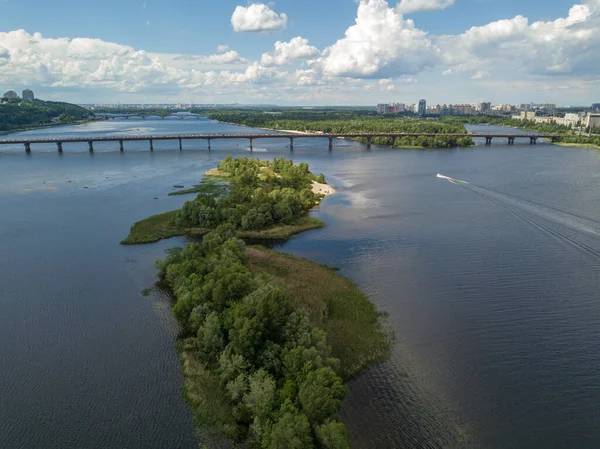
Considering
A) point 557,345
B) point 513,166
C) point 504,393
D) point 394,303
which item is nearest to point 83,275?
point 394,303

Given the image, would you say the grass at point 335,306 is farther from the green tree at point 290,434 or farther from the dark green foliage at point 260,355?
the green tree at point 290,434

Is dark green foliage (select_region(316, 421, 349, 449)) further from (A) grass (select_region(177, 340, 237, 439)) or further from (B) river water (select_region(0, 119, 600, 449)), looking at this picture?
(A) grass (select_region(177, 340, 237, 439))

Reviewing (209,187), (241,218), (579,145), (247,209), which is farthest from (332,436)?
(579,145)

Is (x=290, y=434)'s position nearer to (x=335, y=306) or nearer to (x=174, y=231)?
(x=335, y=306)

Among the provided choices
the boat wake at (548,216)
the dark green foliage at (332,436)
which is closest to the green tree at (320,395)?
the dark green foliage at (332,436)

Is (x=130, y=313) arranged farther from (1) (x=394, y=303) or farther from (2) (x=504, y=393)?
(2) (x=504, y=393)
